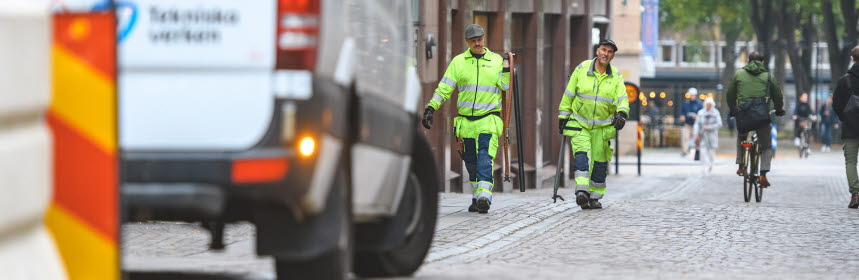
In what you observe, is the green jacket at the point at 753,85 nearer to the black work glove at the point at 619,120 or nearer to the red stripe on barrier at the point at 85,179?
the black work glove at the point at 619,120

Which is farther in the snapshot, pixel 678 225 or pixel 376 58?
pixel 678 225

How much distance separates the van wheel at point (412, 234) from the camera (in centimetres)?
774

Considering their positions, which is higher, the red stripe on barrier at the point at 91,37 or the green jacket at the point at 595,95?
the red stripe on barrier at the point at 91,37

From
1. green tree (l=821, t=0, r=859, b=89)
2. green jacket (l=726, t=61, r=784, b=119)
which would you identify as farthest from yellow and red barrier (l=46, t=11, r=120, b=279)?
green tree (l=821, t=0, r=859, b=89)

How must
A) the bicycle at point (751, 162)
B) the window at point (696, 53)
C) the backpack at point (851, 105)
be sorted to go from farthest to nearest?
1. the window at point (696, 53)
2. the bicycle at point (751, 162)
3. the backpack at point (851, 105)

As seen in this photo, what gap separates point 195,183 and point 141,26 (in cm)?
57

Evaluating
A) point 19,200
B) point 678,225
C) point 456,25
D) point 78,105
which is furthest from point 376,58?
point 456,25

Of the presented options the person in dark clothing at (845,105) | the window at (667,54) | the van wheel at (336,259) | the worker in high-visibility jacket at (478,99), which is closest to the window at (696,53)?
the window at (667,54)

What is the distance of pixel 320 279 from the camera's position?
19.9ft

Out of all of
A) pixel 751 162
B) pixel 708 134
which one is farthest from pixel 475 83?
pixel 708 134

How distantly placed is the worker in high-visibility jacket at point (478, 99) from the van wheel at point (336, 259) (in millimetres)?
8021

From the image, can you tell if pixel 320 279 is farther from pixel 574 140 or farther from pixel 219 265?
pixel 574 140

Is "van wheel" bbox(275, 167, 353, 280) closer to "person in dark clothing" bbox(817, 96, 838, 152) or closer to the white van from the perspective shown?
the white van

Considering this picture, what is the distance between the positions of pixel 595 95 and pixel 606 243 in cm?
418
